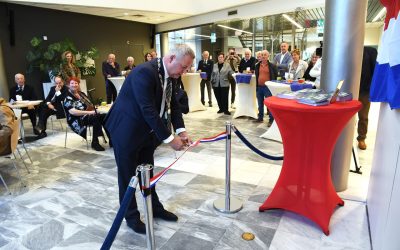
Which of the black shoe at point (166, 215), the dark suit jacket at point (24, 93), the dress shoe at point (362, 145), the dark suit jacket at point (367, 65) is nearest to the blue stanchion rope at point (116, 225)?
the black shoe at point (166, 215)

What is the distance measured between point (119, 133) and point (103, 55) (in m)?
9.20

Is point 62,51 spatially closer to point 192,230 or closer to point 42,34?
point 42,34

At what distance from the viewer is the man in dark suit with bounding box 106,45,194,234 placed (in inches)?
80.2

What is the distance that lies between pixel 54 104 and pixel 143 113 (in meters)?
4.28

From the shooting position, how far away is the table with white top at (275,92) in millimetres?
4660

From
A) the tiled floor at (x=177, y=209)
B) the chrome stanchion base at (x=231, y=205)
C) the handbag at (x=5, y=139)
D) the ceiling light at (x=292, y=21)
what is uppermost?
Result: the ceiling light at (x=292, y=21)

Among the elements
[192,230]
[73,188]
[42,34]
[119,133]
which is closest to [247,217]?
[192,230]

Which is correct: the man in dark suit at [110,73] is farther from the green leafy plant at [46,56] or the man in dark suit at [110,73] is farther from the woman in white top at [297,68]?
the woman in white top at [297,68]

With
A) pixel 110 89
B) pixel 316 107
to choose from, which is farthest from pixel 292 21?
pixel 316 107

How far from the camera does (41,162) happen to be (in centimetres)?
419

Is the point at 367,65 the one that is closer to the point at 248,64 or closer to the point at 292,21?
the point at 248,64

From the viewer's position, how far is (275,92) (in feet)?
15.8

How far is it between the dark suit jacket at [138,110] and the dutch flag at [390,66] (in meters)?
1.42

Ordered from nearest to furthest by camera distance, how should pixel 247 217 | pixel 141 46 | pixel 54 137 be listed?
1. pixel 247 217
2. pixel 54 137
3. pixel 141 46
